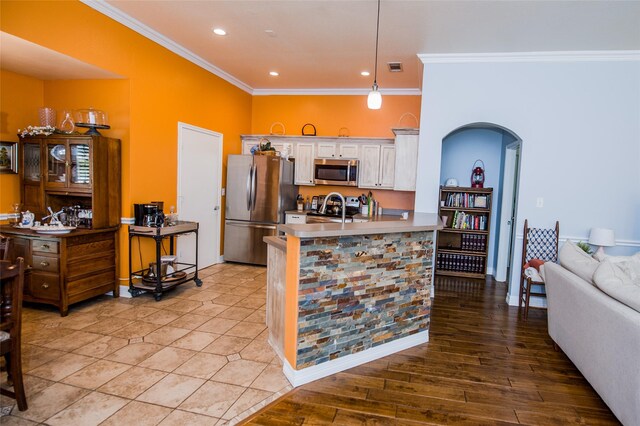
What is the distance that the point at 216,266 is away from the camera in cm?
586

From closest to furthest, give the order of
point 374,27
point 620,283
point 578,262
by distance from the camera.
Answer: point 620,283 → point 578,262 → point 374,27

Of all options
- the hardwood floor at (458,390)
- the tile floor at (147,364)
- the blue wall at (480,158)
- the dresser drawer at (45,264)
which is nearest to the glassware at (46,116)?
the dresser drawer at (45,264)

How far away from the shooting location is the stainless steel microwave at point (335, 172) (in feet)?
19.4

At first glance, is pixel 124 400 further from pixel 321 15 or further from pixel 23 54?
pixel 321 15

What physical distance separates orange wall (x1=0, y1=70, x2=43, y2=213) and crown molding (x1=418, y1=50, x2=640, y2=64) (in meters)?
4.53

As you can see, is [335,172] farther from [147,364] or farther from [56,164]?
[147,364]

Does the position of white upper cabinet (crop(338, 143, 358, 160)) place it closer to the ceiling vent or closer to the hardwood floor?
the ceiling vent

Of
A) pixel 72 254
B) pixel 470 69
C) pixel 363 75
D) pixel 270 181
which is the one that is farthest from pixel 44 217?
pixel 470 69

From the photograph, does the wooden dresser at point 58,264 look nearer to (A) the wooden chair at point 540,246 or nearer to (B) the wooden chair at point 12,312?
(B) the wooden chair at point 12,312

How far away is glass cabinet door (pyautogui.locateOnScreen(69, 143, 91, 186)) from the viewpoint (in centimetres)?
384

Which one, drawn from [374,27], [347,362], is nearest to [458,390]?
[347,362]

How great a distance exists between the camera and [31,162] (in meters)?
4.02

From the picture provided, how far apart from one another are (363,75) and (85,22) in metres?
3.48

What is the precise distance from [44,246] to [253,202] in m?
2.79
